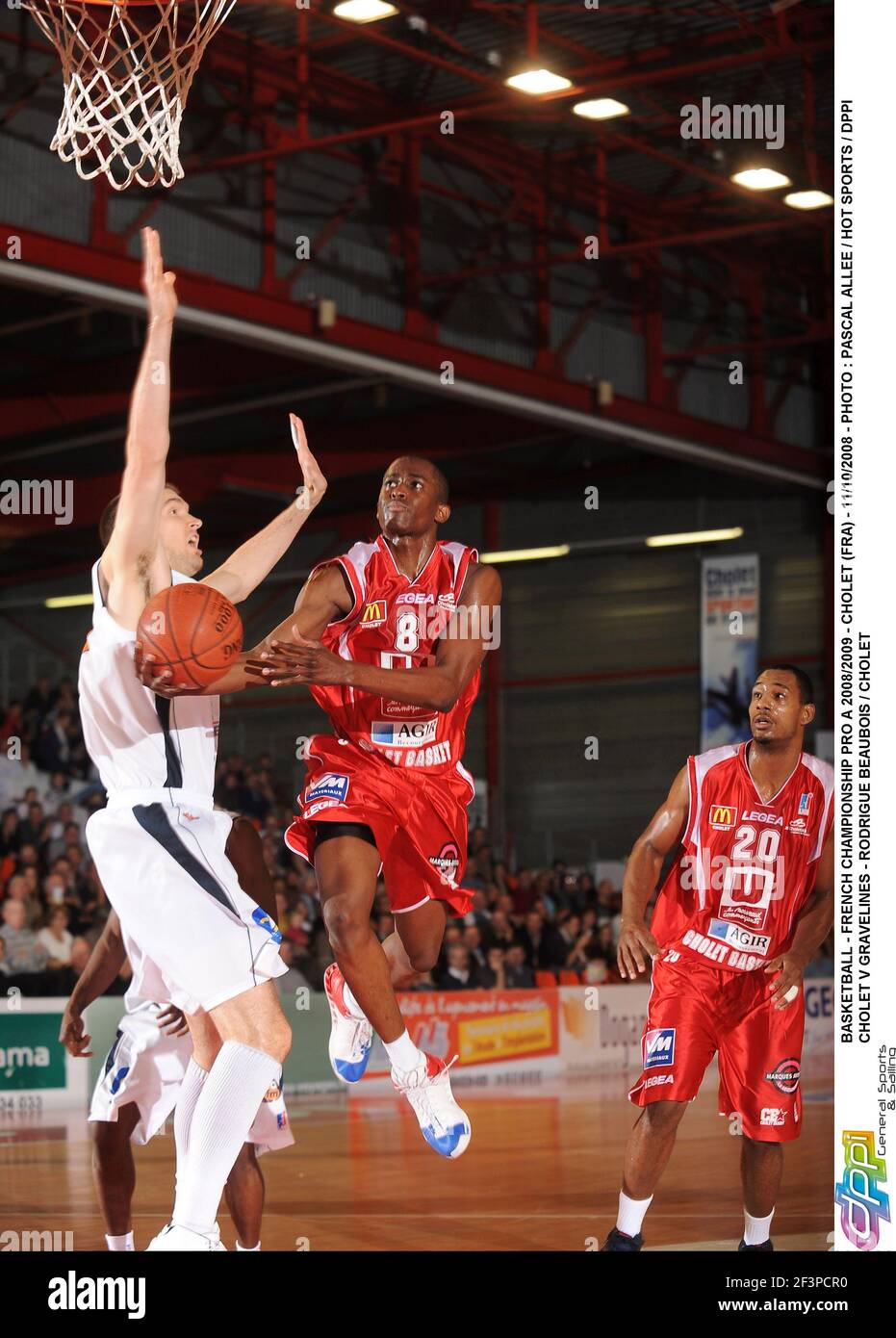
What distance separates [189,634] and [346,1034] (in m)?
2.11

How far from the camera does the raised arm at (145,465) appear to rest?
520 cm

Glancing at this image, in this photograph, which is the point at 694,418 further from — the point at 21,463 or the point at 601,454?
the point at 21,463

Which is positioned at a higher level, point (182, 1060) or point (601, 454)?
point (601, 454)

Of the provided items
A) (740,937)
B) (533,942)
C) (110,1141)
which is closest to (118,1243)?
(110,1141)

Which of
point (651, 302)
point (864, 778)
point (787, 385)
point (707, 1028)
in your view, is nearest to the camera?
point (864, 778)

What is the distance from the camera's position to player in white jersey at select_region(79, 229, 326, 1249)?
16.7 feet

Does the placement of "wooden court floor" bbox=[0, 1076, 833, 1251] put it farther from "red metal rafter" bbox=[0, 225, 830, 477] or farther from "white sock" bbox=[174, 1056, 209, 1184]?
"red metal rafter" bbox=[0, 225, 830, 477]

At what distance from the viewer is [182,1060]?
19.3ft

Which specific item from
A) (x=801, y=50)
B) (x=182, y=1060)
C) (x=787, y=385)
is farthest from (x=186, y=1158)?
(x=787, y=385)

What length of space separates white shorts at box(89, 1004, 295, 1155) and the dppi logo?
1.99 meters

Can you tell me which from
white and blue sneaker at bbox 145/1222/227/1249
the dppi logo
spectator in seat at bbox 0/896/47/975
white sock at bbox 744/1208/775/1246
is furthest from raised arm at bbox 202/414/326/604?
spectator in seat at bbox 0/896/47/975

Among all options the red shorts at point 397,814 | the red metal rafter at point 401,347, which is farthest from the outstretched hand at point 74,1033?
the red metal rafter at point 401,347

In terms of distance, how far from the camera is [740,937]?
624 centimetres
